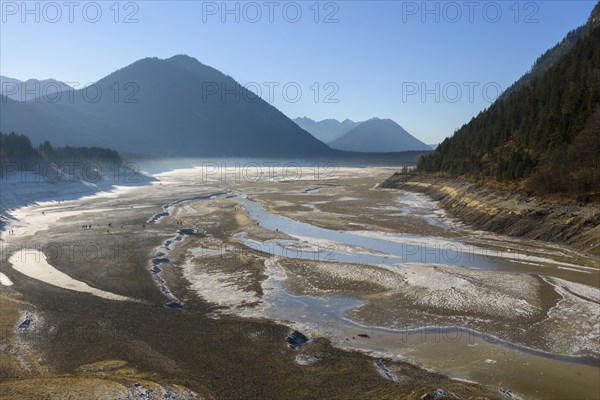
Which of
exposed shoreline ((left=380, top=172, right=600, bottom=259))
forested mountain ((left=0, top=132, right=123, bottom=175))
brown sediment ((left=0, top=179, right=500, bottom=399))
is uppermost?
forested mountain ((left=0, top=132, right=123, bottom=175))

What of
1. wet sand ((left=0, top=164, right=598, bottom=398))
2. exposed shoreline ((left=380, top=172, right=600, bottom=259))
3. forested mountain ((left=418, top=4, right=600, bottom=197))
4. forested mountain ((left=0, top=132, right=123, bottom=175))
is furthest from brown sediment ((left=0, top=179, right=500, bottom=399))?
forested mountain ((left=0, top=132, right=123, bottom=175))

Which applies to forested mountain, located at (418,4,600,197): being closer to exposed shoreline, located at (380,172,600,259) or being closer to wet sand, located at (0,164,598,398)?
exposed shoreline, located at (380,172,600,259)

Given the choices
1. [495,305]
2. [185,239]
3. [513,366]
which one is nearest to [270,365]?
[513,366]

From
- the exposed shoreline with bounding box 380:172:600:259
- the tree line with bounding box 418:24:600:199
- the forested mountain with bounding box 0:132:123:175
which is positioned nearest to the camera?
the exposed shoreline with bounding box 380:172:600:259

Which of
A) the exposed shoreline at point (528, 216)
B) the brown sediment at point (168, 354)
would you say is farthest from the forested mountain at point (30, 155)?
the exposed shoreline at point (528, 216)

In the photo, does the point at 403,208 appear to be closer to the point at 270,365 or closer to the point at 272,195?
the point at 272,195

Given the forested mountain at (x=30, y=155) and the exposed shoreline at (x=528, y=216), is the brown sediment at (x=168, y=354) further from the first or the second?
the forested mountain at (x=30, y=155)

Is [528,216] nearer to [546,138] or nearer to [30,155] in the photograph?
[546,138]
